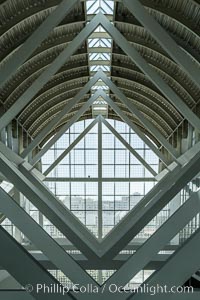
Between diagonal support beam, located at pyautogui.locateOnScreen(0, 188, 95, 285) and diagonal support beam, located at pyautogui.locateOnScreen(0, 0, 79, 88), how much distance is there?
375 inches

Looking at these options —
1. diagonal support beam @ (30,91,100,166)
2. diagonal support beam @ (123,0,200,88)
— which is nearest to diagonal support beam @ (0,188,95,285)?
diagonal support beam @ (123,0,200,88)

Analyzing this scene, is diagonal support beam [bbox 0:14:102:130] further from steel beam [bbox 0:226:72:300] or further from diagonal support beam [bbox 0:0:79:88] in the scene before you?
steel beam [bbox 0:226:72:300]

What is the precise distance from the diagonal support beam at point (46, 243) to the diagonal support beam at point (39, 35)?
9.51 metres

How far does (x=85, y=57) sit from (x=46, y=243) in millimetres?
27129

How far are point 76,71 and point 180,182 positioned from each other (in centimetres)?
2070

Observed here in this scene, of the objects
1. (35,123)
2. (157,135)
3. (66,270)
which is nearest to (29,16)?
(157,135)

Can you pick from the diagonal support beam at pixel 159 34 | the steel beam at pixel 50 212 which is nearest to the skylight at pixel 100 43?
the diagonal support beam at pixel 159 34

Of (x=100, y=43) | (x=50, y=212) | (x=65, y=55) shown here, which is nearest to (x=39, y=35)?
(x=65, y=55)

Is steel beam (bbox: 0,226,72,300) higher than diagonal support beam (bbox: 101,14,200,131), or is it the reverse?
diagonal support beam (bbox: 101,14,200,131)

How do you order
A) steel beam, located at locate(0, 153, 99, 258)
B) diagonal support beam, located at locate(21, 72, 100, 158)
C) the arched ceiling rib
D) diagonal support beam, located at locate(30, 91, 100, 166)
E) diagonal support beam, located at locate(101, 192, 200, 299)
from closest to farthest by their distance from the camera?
1. diagonal support beam, located at locate(101, 192, 200, 299)
2. steel beam, located at locate(0, 153, 99, 258)
3. the arched ceiling rib
4. diagonal support beam, located at locate(21, 72, 100, 158)
5. diagonal support beam, located at locate(30, 91, 100, 166)

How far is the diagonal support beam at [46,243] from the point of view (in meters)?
7.47

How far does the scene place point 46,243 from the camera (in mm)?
8312

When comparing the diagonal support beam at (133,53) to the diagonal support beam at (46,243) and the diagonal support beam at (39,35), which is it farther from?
the diagonal support beam at (46,243)

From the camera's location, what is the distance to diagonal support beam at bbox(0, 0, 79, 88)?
16.3 m
